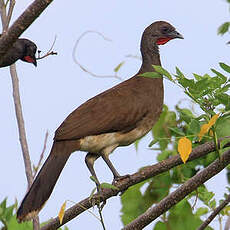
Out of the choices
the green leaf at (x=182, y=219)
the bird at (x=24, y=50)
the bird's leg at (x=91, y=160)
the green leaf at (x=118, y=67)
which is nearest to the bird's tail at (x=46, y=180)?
the bird's leg at (x=91, y=160)

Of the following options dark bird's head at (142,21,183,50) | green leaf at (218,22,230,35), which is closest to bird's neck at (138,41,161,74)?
dark bird's head at (142,21,183,50)

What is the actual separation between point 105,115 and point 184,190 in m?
1.16

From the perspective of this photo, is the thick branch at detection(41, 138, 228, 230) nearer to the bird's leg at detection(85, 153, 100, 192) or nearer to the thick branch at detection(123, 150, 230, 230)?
the thick branch at detection(123, 150, 230, 230)

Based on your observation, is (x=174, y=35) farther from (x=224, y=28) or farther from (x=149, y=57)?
(x=224, y=28)

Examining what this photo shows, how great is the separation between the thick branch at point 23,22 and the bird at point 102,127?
925 mm

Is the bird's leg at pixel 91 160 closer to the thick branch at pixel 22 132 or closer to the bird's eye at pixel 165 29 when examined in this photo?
the thick branch at pixel 22 132

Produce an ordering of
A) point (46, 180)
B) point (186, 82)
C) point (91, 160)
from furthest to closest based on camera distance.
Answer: point (91, 160), point (46, 180), point (186, 82)

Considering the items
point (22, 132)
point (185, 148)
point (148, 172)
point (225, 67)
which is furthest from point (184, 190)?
point (22, 132)

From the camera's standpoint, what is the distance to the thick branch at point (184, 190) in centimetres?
171

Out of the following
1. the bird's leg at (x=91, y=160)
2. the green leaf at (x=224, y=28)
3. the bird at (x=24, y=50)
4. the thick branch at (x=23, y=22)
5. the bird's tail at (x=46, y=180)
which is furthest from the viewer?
the bird at (x=24, y=50)

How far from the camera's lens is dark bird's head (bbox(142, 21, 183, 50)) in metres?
3.61

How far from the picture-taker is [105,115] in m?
2.85

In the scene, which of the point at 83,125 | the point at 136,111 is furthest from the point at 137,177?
the point at 136,111

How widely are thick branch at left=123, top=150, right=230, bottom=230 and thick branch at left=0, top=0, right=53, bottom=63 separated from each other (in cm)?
77
